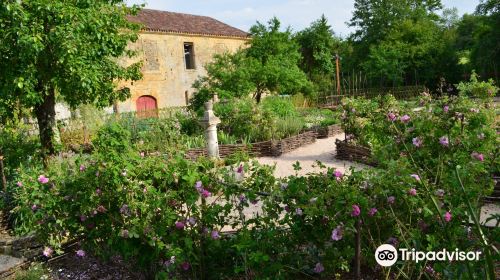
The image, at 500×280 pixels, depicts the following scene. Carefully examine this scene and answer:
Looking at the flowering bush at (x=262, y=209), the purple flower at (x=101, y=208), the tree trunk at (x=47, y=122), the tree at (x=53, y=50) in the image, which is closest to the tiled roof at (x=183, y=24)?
the tree trunk at (x=47, y=122)

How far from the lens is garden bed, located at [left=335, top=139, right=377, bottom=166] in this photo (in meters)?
7.86

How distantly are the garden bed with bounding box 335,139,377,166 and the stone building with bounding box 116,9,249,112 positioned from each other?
50.4 ft

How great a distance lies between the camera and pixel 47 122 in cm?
598

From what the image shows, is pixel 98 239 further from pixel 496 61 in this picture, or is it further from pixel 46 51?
pixel 496 61

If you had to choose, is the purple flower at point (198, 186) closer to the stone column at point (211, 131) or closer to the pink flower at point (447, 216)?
the pink flower at point (447, 216)

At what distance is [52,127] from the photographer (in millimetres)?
5992

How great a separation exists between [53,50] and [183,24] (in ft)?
65.8

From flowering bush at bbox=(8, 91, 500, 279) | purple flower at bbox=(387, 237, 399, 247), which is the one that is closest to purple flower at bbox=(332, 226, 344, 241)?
flowering bush at bbox=(8, 91, 500, 279)

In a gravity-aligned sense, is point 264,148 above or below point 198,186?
below

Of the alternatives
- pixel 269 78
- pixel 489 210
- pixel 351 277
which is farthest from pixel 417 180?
pixel 269 78

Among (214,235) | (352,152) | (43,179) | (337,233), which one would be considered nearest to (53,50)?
(43,179)

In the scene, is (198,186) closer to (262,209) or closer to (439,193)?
(262,209)

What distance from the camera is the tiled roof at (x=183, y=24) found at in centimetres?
2252

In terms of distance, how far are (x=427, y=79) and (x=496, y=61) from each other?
5530 mm
